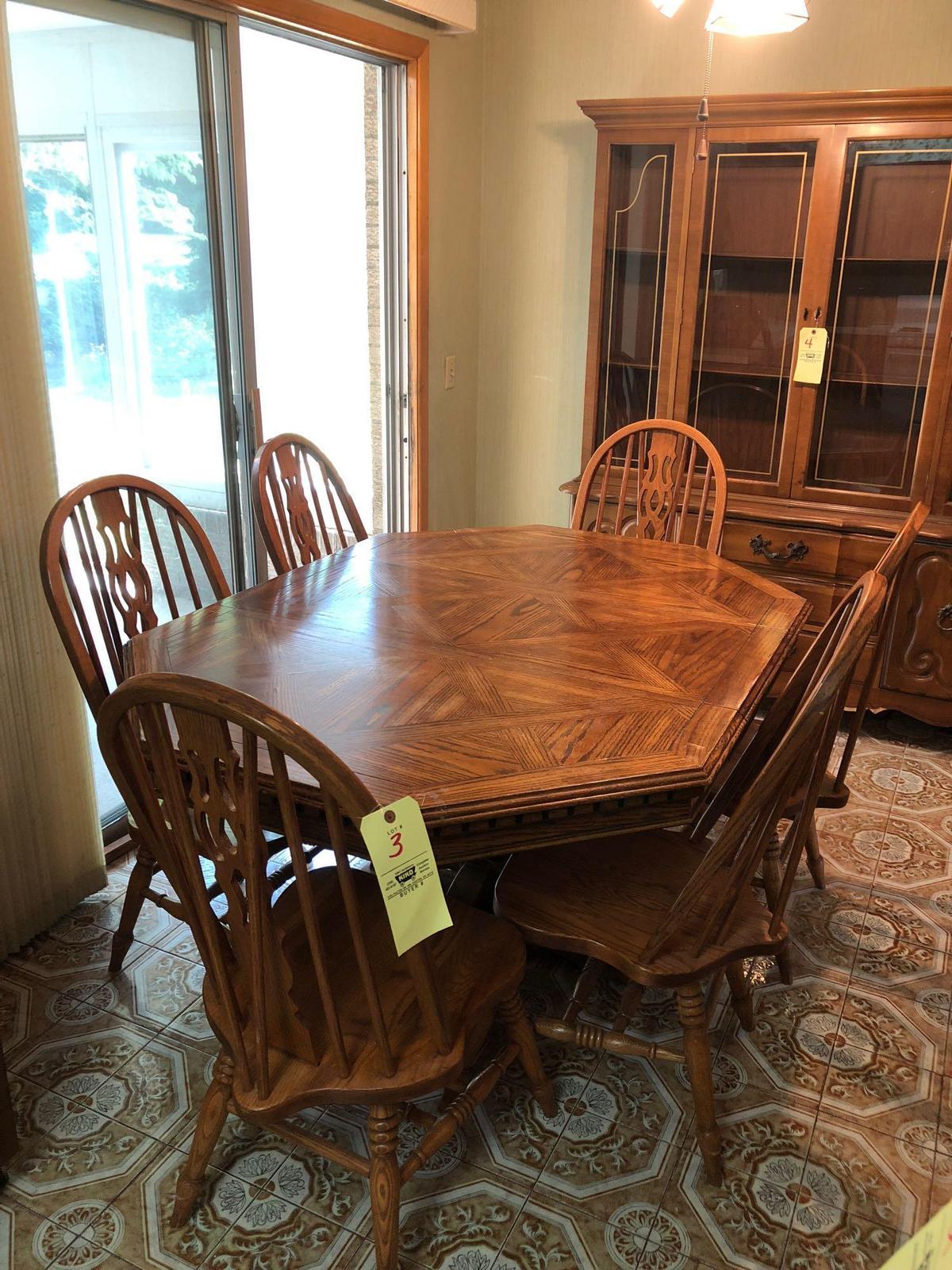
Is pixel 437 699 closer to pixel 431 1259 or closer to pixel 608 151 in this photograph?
pixel 431 1259

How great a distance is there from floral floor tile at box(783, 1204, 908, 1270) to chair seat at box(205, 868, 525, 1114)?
0.58m

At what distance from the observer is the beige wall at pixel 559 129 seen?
309 centimetres

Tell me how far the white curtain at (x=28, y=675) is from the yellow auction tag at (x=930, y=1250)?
6.52 feet

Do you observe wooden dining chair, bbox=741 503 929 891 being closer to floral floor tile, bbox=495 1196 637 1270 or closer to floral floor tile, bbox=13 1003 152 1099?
floral floor tile, bbox=495 1196 637 1270

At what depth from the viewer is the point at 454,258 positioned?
365 centimetres

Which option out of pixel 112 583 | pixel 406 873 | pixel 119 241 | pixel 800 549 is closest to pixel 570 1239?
pixel 406 873

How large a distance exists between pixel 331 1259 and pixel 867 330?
2788mm

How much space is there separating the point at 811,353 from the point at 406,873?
2475mm

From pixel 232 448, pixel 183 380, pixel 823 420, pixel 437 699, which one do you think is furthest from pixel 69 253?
pixel 823 420

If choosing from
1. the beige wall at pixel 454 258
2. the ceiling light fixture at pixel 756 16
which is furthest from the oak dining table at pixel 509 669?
the beige wall at pixel 454 258

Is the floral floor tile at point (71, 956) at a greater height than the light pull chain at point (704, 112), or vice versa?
the light pull chain at point (704, 112)

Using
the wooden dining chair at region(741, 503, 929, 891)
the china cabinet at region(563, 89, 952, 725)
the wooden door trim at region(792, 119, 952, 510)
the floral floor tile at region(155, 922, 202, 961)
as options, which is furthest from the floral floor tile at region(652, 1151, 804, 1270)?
the wooden door trim at region(792, 119, 952, 510)

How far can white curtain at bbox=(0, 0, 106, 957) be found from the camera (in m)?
1.94

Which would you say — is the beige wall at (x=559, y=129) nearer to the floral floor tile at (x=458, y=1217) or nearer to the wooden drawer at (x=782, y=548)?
the wooden drawer at (x=782, y=548)
